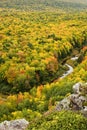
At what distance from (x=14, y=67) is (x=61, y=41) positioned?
49.3 m

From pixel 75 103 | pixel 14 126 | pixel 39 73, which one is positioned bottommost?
pixel 39 73

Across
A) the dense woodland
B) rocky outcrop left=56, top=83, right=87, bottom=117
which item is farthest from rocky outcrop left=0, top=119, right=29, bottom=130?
rocky outcrop left=56, top=83, right=87, bottom=117

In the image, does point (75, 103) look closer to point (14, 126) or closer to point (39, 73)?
point (14, 126)

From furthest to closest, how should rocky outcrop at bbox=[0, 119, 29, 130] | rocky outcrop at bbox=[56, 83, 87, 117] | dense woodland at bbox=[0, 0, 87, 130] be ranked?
rocky outcrop at bbox=[56, 83, 87, 117]
rocky outcrop at bbox=[0, 119, 29, 130]
dense woodland at bbox=[0, 0, 87, 130]

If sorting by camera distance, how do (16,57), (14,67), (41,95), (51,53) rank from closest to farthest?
1. (41,95)
2. (14,67)
3. (16,57)
4. (51,53)

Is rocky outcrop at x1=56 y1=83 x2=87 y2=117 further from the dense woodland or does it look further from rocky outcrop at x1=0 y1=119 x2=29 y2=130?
rocky outcrop at x1=0 y1=119 x2=29 y2=130

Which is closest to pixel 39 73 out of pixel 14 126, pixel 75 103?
pixel 75 103

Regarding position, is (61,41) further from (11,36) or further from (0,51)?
(0,51)

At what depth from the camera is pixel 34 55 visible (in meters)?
145

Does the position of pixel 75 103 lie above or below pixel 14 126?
above

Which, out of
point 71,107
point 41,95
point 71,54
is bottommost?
point 71,54

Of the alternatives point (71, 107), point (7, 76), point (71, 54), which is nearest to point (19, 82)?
point (7, 76)

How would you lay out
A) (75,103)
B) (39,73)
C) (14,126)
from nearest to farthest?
1. (14,126)
2. (75,103)
3. (39,73)

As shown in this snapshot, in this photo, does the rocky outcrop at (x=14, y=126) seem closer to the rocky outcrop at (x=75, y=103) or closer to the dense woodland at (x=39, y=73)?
the dense woodland at (x=39, y=73)
